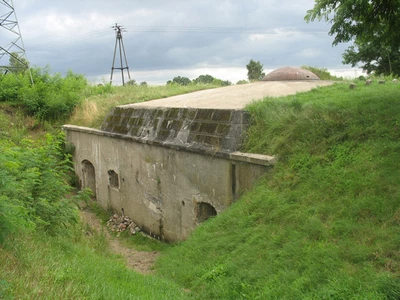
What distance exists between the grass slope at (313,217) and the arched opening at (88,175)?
7666 mm

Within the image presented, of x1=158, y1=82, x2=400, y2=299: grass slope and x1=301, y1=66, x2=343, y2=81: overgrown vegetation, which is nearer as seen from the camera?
x1=158, y1=82, x2=400, y2=299: grass slope

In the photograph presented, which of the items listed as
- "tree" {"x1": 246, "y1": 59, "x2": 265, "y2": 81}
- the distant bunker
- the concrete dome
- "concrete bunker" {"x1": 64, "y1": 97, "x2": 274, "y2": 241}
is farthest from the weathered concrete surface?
"tree" {"x1": 246, "y1": 59, "x2": 265, "y2": 81}

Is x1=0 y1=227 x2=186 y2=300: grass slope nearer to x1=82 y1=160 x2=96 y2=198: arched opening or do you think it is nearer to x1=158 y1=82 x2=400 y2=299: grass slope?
x1=158 y1=82 x2=400 y2=299: grass slope

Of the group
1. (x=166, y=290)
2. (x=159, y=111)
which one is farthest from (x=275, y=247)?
(x=159, y=111)

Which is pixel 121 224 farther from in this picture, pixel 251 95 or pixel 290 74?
pixel 290 74

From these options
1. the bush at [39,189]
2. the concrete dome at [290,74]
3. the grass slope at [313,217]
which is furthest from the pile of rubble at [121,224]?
the concrete dome at [290,74]

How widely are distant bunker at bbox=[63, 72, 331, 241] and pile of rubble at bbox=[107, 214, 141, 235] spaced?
0.64ft

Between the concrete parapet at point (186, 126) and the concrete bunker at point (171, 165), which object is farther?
the concrete parapet at point (186, 126)

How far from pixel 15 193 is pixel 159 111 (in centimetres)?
598

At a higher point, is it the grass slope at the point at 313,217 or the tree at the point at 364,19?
the tree at the point at 364,19

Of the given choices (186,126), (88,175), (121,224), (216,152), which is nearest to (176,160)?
(186,126)

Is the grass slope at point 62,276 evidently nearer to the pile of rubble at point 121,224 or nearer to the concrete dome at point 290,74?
the pile of rubble at point 121,224

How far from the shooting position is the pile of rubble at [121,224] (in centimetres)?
1081

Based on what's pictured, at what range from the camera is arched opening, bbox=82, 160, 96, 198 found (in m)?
14.2
